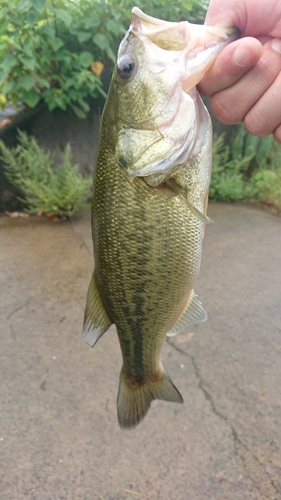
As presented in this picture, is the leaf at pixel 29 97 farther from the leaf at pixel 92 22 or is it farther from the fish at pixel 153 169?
the fish at pixel 153 169

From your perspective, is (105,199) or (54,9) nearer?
(105,199)

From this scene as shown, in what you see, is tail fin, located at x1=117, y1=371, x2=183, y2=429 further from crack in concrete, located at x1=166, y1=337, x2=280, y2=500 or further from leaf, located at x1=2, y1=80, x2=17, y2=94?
leaf, located at x1=2, y1=80, x2=17, y2=94

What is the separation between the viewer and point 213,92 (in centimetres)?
140

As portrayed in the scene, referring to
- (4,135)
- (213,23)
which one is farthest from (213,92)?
(4,135)

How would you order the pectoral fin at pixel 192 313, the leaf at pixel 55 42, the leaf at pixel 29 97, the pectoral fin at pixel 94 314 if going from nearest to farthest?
the pectoral fin at pixel 94 314
the pectoral fin at pixel 192 313
the leaf at pixel 55 42
the leaf at pixel 29 97

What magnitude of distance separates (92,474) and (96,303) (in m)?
1.39

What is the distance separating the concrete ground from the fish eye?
6.93 ft

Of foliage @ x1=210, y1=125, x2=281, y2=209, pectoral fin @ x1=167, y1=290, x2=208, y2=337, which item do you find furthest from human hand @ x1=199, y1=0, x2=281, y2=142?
foliage @ x1=210, y1=125, x2=281, y2=209

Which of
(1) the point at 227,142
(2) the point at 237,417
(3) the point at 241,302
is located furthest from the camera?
(1) the point at 227,142

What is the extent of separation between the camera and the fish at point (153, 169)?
46.3 inches

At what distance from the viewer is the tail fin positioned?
1.65 m

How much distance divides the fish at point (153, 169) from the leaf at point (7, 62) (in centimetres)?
322

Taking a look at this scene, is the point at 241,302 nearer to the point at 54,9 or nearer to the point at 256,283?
the point at 256,283

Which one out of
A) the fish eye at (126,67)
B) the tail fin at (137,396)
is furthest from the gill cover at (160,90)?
the tail fin at (137,396)
